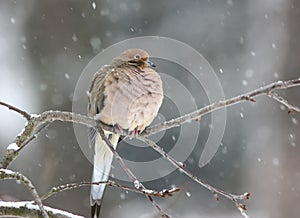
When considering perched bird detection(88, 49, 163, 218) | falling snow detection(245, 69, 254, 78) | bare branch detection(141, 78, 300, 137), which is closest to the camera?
bare branch detection(141, 78, 300, 137)

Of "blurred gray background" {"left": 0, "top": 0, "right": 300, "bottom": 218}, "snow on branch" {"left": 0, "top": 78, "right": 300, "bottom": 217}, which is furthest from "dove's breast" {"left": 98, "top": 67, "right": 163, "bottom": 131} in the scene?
"blurred gray background" {"left": 0, "top": 0, "right": 300, "bottom": 218}

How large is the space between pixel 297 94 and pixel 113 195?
6.23 ft

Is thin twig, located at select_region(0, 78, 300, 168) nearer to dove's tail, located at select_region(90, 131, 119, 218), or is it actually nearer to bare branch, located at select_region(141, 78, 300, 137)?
bare branch, located at select_region(141, 78, 300, 137)

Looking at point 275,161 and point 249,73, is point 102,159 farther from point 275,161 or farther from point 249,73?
point 249,73

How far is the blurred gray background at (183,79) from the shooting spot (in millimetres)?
4566

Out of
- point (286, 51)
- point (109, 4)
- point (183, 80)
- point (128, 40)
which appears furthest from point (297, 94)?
point (109, 4)

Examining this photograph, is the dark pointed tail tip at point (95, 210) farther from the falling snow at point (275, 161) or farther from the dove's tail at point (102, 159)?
the falling snow at point (275, 161)

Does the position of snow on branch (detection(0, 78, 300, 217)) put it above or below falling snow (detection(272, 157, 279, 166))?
below

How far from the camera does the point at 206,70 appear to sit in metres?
5.60

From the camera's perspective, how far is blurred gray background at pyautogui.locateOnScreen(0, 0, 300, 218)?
4566 millimetres

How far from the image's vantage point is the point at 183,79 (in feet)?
18.4

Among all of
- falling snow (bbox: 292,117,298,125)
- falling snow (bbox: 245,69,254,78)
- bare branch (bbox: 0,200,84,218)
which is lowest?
bare branch (bbox: 0,200,84,218)

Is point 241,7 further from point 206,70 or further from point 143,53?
point 143,53

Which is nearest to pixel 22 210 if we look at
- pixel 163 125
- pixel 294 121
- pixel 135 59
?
pixel 163 125
